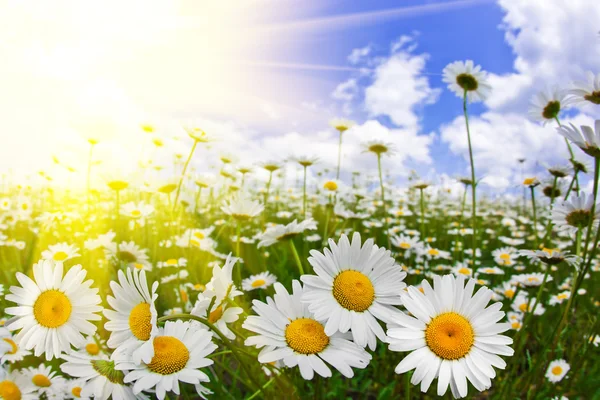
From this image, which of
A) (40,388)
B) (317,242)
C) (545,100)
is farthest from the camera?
(317,242)

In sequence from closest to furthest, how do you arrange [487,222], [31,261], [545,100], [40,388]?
[40,388] → [545,100] → [31,261] → [487,222]

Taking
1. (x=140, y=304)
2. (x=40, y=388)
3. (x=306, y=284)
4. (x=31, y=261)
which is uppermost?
(x=306, y=284)

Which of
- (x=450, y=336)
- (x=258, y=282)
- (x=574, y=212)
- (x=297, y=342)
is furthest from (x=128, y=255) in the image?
(x=574, y=212)

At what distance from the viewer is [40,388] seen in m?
1.60

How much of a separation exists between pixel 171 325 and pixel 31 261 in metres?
2.87

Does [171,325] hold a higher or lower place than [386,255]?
lower

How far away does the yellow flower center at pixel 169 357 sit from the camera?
0.93 metres

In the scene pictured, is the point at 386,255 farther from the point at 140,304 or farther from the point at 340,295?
the point at 140,304

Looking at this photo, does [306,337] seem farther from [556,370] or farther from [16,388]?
[556,370]

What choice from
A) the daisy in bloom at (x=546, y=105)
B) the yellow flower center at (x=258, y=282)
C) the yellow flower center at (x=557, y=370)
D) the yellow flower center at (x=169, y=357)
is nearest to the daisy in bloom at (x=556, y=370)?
the yellow flower center at (x=557, y=370)

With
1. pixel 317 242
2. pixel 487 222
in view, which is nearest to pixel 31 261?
pixel 317 242

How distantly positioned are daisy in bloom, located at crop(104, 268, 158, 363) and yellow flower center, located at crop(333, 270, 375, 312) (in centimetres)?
44

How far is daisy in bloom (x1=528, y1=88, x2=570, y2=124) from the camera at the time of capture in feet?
7.43

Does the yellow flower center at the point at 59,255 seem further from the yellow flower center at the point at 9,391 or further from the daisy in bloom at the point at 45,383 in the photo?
the yellow flower center at the point at 9,391
